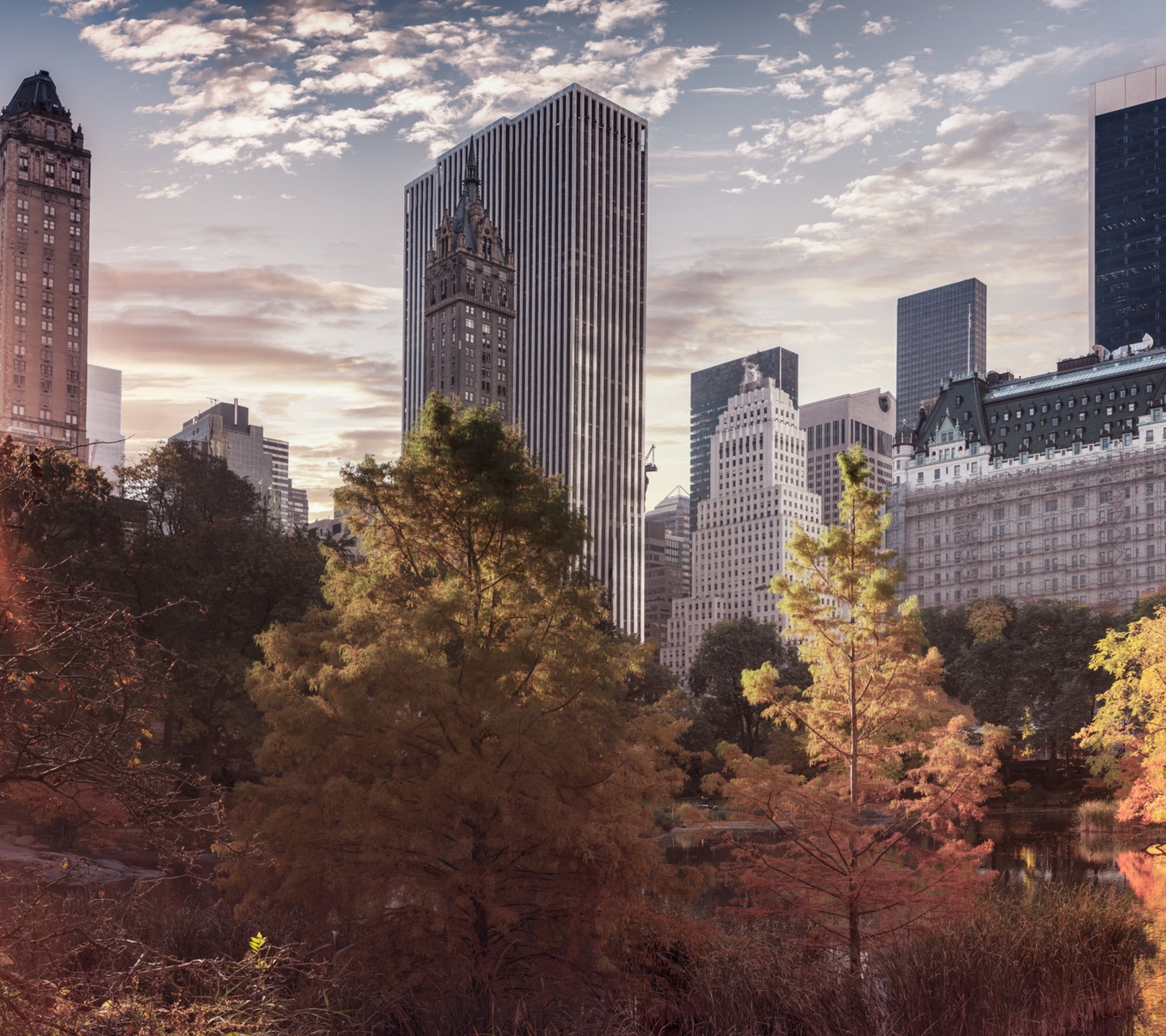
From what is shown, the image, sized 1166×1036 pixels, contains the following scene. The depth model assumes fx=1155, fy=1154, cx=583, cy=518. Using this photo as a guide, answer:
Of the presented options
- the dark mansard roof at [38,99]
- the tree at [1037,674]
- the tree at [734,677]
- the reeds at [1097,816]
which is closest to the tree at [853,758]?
the reeds at [1097,816]

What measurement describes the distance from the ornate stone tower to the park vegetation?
167 meters

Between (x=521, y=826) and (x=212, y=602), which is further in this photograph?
(x=212, y=602)

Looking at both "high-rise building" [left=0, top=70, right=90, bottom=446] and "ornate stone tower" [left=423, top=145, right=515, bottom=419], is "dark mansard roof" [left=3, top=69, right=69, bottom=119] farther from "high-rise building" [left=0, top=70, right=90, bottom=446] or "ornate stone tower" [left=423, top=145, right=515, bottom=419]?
"ornate stone tower" [left=423, top=145, right=515, bottom=419]

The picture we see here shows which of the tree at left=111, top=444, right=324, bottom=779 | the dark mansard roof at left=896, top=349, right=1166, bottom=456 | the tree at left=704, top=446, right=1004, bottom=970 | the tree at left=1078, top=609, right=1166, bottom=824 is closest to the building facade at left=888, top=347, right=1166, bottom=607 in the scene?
the dark mansard roof at left=896, top=349, right=1166, bottom=456

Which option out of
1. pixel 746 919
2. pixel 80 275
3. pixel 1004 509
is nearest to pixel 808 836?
pixel 746 919

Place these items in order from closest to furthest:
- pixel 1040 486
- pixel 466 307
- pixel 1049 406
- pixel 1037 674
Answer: pixel 1037 674, pixel 1040 486, pixel 1049 406, pixel 466 307

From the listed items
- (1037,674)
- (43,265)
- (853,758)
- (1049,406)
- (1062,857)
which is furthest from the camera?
(43,265)

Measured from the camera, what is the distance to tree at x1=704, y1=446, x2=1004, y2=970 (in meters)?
21.6

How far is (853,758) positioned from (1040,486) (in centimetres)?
14167

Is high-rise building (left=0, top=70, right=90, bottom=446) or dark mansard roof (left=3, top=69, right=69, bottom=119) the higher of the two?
dark mansard roof (left=3, top=69, right=69, bottom=119)

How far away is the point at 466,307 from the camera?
193625mm

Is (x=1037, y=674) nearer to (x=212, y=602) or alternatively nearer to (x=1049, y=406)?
(x=212, y=602)

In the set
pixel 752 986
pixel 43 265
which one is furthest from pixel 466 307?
pixel 752 986

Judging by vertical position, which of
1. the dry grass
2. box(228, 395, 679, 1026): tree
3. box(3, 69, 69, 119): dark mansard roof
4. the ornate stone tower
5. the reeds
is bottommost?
the reeds
